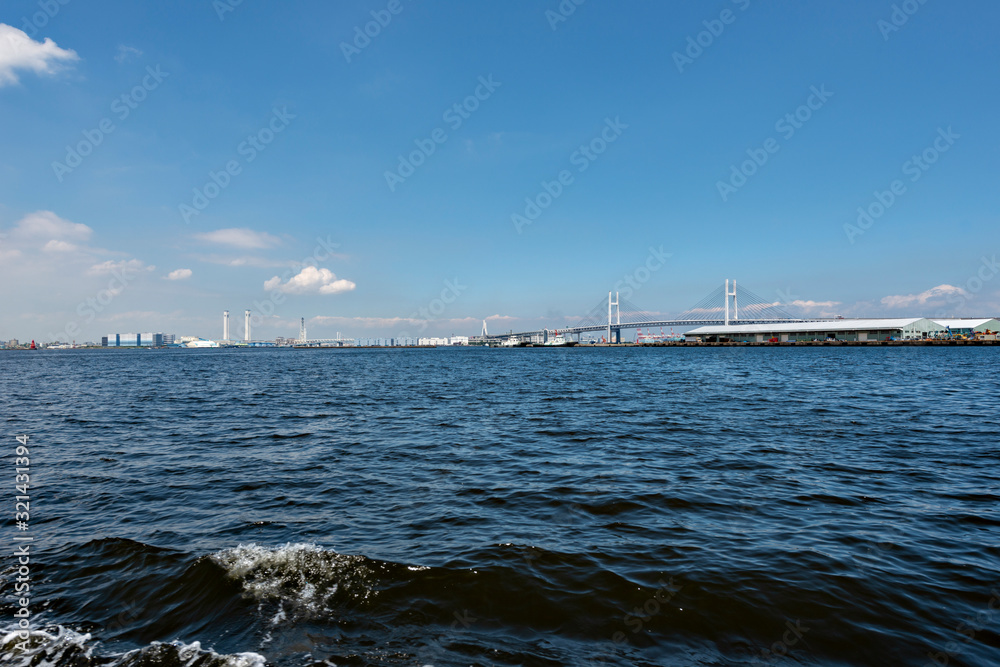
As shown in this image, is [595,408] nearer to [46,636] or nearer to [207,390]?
[46,636]

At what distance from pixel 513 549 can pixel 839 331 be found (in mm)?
146221

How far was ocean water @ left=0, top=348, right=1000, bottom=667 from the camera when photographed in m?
4.99

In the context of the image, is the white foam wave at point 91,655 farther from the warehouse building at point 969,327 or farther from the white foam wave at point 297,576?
the warehouse building at point 969,327

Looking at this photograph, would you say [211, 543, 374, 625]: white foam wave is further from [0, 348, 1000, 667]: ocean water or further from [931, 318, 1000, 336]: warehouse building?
[931, 318, 1000, 336]: warehouse building

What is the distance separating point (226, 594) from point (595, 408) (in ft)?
59.2

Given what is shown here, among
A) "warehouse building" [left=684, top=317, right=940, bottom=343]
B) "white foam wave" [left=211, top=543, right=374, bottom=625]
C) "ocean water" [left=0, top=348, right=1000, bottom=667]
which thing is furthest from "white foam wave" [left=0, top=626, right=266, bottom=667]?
"warehouse building" [left=684, top=317, right=940, bottom=343]

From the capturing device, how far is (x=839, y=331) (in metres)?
124

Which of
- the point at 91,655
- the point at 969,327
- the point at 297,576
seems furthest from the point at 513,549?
the point at 969,327

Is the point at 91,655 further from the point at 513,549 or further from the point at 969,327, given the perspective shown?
the point at 969,327

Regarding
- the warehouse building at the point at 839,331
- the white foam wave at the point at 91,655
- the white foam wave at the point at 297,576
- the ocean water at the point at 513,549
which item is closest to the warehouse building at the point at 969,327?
the warehouse building at the point at 839,331

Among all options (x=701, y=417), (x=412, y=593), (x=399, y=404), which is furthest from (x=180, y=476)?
(x=701, y=417)

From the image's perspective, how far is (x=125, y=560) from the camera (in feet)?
22.8

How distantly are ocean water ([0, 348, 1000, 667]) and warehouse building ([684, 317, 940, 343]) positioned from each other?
12890cm

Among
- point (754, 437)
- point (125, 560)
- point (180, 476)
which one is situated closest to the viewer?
point (125, 560)
